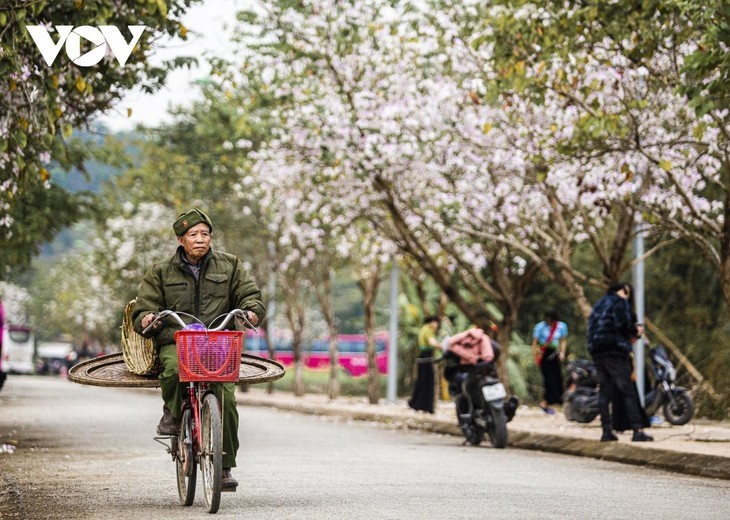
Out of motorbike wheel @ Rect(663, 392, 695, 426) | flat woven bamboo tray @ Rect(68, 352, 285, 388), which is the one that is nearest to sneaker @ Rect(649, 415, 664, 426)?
motorbike wheel @ Rect(663, 392, 695, 426)

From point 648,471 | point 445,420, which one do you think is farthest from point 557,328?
point 648,471

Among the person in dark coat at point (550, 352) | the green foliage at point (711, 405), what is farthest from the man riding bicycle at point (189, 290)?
the person in dark coat at point (550, 352)

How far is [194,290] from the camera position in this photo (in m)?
9.08

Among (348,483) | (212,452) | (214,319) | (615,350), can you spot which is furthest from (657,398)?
(212,452)

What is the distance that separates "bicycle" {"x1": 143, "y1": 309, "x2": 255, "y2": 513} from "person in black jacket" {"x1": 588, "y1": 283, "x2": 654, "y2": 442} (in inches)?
295

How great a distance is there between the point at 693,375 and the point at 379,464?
582 inches

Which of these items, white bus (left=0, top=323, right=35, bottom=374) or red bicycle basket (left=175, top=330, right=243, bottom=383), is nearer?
red bicycle basket (left=175, top=330, right=243, bottom=383)

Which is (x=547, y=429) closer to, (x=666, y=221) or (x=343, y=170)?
(x=666, y=221)

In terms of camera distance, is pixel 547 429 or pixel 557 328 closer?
pixel 547 429

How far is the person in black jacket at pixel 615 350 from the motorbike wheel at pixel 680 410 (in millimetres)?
3917

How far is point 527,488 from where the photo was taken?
1062 cm

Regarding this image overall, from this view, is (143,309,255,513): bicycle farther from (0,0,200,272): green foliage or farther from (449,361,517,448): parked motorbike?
(449,361,517,448): parked motorbike

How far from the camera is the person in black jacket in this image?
1545cm

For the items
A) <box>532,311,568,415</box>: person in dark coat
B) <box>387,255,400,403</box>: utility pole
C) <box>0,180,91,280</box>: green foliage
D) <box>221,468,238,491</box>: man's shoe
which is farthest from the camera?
<box>387,255,400,403</box>: utility pole
